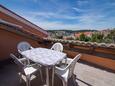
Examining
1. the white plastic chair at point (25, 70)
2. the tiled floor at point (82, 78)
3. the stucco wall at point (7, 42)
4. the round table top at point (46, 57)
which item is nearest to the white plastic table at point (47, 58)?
the round table top at point (46, 57)

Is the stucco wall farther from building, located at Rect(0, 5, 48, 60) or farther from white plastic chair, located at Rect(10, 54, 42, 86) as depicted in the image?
white plastic chair, located at Rect(10, 54, 42, 86)

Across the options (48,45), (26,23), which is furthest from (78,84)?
(26,23)

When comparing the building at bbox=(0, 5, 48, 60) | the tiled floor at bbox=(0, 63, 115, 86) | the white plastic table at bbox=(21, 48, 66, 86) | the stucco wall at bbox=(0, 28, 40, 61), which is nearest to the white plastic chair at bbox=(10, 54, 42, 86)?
the white plastic table at bbox=(21, 48, 66, 86)

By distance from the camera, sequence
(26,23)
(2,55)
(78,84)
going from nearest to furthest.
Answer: (78,84) < (2,55) < (26,23)

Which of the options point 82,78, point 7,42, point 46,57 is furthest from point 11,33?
point 82,78

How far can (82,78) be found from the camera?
13.5 ft

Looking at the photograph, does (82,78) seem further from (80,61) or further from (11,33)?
(11,33)

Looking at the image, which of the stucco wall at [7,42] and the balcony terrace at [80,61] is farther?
the stucco wall at [7,42]

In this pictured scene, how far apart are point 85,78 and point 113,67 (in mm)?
1520

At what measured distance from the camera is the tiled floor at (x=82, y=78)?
3.74m

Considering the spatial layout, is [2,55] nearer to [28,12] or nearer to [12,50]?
[12,50]

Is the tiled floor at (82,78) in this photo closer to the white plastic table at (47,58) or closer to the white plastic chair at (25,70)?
the white plastic chair at (25,70)

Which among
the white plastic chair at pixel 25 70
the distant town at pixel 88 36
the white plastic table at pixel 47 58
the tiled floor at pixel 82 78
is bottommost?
the tiled floor at pixel 82 78

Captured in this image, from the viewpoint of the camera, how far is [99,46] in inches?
198
